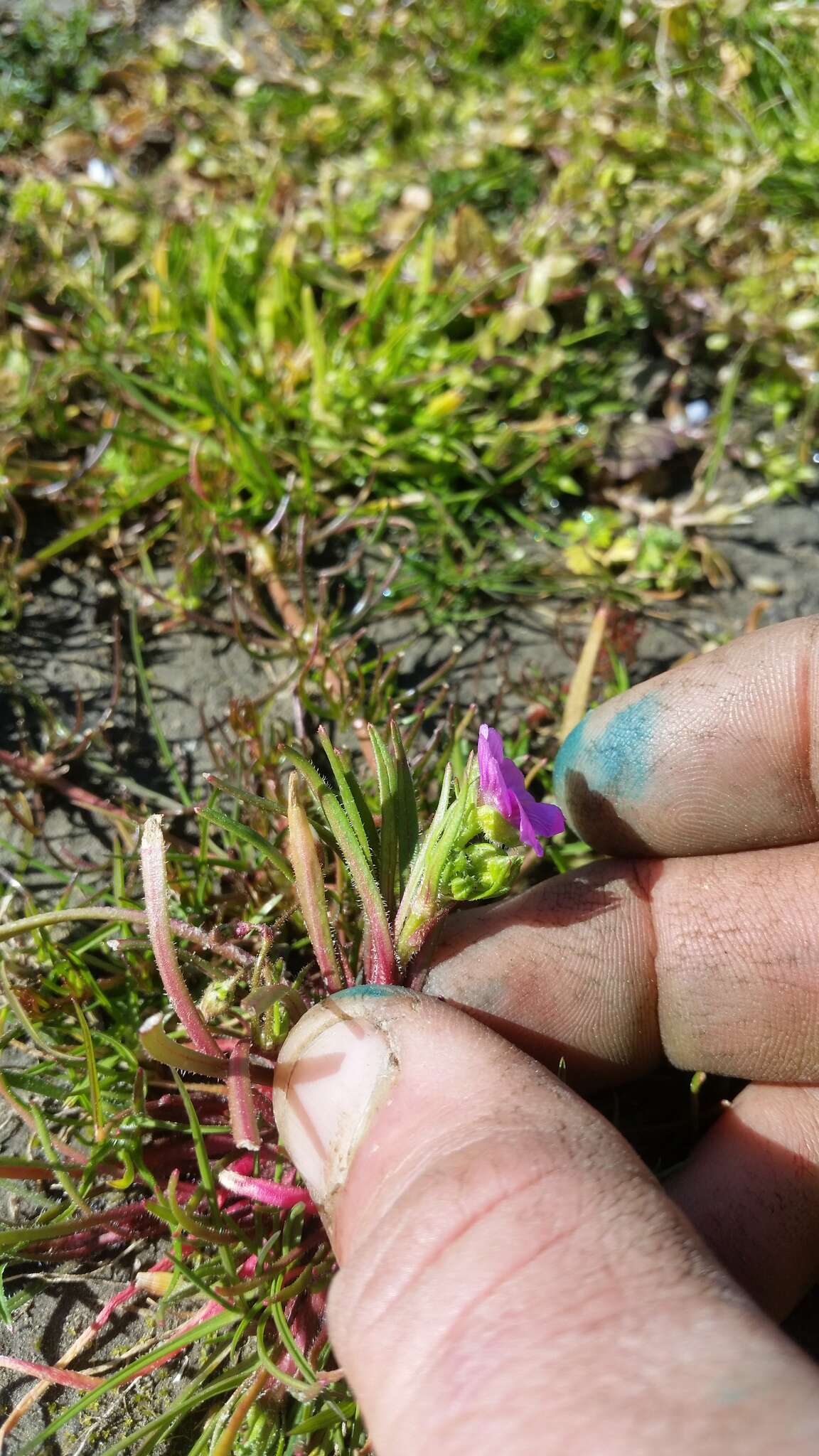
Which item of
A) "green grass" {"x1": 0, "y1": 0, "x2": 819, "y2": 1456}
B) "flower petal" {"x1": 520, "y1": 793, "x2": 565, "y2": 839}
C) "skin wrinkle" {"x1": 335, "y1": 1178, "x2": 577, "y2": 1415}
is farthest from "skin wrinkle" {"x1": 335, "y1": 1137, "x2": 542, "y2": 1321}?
"flower petal" {"x1": 520, "y1": 793, "x2": 565, "y2": 839}

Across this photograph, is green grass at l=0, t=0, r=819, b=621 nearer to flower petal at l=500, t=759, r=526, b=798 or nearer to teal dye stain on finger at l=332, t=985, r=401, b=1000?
flower petal at l=500, t=759, r=526, b=798

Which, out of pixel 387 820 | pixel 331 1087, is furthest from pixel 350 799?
pixel 331 1087

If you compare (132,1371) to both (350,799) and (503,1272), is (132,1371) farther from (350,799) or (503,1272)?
(350,799)

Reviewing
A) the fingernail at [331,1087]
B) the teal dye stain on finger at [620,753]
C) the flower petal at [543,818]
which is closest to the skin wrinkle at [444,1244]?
the fingernail at [331,1087]

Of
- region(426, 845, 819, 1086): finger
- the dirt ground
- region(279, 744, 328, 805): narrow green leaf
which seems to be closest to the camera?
region(279, 744, 328, 805): narrow green leaf

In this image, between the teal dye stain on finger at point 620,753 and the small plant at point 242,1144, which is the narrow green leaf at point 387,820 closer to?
the small plant at point 242,1144

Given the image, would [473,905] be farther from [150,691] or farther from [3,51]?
[3,51]

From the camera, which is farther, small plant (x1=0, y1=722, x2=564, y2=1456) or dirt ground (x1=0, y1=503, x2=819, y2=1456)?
dirt ground (x1=0, y1=503, x2=819, y2=1456)

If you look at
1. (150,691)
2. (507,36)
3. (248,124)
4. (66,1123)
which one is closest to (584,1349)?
(66,1123)
